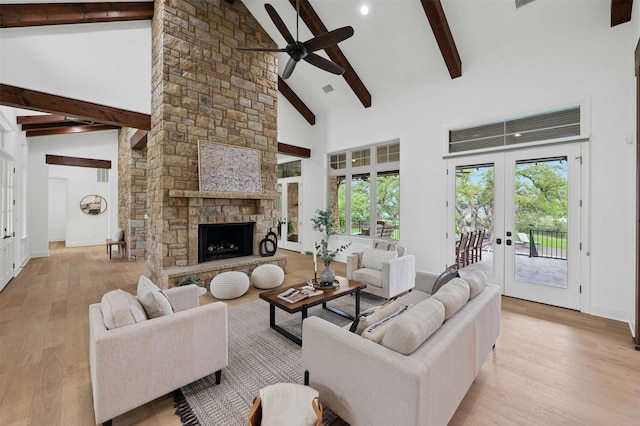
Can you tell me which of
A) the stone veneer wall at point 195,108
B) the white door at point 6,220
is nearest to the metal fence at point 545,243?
the stone veneer wall at point 195,108

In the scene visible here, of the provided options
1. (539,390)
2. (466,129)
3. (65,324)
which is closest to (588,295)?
(539,390)

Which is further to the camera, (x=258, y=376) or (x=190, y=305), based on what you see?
(x=190, y=305)

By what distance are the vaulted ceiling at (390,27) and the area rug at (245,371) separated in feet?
11.7

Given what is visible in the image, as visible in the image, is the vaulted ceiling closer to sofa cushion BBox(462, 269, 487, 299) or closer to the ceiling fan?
the ceiling fan

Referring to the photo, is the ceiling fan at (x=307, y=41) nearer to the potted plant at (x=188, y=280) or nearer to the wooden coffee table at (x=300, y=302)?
the wooden coffee table at (x=300, y=302)

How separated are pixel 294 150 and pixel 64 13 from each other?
→ 474cm

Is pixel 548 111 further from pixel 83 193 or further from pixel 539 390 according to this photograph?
pixel 83 193

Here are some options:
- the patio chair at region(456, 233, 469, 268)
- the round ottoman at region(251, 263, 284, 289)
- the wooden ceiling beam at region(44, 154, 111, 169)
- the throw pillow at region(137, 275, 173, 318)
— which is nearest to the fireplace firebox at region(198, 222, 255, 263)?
the round ottoman at region(251, 263, 284, 289)

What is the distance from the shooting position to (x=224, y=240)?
5.44m

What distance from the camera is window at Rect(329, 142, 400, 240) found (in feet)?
20.0

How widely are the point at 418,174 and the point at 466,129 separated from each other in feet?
3.68

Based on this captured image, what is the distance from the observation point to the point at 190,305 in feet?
8.68

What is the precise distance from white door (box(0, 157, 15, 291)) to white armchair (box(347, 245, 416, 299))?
5.72 metres

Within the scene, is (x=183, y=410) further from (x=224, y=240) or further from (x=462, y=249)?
(x=462, y=249)
